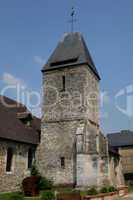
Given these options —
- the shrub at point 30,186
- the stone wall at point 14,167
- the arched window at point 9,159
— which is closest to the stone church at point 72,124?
the stone wall at point 14,167

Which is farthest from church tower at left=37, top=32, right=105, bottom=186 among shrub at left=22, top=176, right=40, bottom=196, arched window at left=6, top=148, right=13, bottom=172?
arched window at left=6, top=148, right=13, bottom=172

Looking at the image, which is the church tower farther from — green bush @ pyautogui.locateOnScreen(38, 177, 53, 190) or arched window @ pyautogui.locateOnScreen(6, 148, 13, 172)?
arched window @ pyautogui.locateOnScreen(6, 148, 13, 172)

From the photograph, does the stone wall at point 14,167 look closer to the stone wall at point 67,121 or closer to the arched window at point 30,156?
the arched window at point 30,156

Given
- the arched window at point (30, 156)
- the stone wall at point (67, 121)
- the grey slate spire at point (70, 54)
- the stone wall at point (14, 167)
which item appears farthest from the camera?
the grey slate spire at point (70, 54)

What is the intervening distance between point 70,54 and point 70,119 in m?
6.55

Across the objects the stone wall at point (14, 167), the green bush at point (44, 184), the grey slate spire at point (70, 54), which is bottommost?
the green bush at point (44, 184)

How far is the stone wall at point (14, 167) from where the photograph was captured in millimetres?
20031

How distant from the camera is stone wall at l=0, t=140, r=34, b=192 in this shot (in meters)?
20.0

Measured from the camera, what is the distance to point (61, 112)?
2545 centimetres

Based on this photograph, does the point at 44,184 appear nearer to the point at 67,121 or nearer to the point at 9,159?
the point at 9,159

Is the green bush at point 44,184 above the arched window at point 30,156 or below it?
below

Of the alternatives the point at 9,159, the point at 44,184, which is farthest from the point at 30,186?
the point at 9,159

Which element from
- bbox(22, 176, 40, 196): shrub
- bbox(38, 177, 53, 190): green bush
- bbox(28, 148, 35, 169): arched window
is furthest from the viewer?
bbox(28, 148, 35, 169): arched window

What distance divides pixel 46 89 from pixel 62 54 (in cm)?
398
